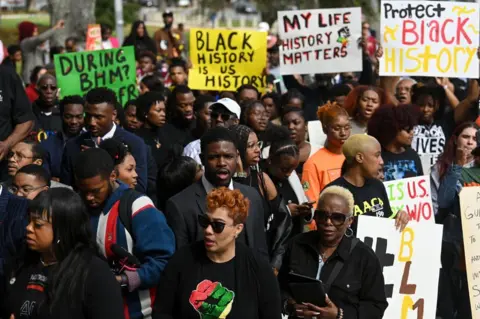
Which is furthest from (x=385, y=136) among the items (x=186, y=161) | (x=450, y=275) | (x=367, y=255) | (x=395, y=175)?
(x=367, y=255)

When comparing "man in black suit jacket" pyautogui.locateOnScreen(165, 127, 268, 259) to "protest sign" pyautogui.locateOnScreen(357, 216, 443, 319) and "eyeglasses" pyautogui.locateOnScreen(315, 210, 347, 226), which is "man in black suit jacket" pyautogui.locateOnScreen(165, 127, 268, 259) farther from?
"protest sign" pyautogui.locateOnScreen(357, 216, 443, 319)

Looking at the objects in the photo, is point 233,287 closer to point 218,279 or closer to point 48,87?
point 218,279

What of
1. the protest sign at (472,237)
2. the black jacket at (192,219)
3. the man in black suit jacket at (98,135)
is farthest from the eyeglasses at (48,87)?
the black jacket at (192,219)

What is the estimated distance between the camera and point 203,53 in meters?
13.4

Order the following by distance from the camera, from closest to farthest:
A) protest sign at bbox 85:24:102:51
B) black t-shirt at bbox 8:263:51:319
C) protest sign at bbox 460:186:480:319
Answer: black t-shirt at bbox 8:263:51:319
protest sign at bbox 460:186:480:319
protest sign at bbox 85:24:102:51

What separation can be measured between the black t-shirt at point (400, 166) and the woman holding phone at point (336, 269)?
2447mm

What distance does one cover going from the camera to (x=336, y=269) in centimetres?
633

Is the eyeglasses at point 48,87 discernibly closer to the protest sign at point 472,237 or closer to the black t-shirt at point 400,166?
the black t-shirt at point 400,166

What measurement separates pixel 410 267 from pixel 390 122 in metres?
1.55

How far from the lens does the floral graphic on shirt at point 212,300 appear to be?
5539 millimetres

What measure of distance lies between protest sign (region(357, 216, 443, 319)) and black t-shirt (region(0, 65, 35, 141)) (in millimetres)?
2756

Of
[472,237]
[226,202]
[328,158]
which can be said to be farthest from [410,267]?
[226,202]

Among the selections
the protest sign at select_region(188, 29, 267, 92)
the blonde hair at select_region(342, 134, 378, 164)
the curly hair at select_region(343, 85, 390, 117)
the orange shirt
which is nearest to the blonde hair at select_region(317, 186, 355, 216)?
the blonde hair at select_region(342, 134, 378, 164)

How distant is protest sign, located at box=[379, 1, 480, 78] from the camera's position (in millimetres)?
11836
